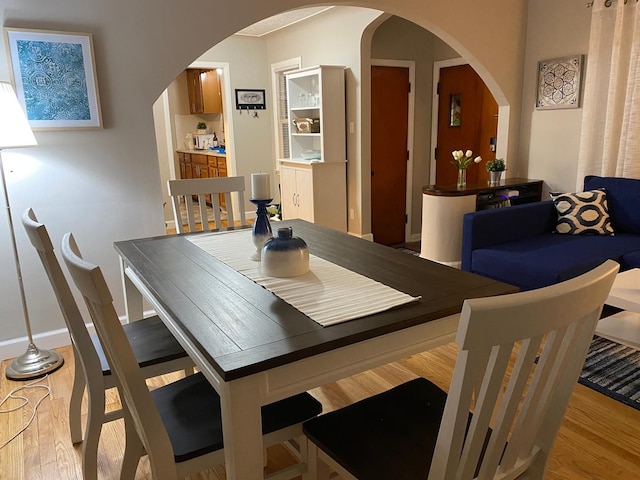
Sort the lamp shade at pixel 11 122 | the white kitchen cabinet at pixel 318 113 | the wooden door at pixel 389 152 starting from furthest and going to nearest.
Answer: the wooden door at pixel 389 152, the white kitchen cabinet at pixel 318 113, the lamp shade at pixel 11 122

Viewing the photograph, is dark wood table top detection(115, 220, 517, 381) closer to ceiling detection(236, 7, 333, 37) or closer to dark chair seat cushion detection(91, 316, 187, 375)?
dark chair seat cushion detection(91, 316, 187, 375)

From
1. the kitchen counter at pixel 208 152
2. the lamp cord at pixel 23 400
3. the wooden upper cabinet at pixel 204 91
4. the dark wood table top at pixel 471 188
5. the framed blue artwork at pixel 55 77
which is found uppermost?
the wooden upper cabinet at pixel 204 91

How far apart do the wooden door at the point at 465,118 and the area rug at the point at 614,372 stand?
8.31 ft

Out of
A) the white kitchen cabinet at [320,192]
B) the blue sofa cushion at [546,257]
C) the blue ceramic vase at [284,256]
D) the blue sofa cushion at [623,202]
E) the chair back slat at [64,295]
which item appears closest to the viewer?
the chair back slat at [64,295]

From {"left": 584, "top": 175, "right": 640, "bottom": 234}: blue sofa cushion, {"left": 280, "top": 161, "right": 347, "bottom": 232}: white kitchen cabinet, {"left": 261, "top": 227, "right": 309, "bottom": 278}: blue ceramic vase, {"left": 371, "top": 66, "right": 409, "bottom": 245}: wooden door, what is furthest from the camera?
{"left": 371, "top": 66, "right": 409, "bottom": 245}: wooden door

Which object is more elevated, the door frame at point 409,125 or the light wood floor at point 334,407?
the door frame at point 409,125

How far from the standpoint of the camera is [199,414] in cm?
147

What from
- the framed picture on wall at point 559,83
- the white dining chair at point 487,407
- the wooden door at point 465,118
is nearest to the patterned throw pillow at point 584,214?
the framed picture on wall at point 559,83

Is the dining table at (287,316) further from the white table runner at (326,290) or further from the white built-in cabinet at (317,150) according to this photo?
the white built-in cabinet at (317,150)

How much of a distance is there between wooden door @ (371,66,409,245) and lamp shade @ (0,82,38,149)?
3.53m

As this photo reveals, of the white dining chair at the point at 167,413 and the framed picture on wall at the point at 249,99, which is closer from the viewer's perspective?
the white dining chair at the point at 167,413

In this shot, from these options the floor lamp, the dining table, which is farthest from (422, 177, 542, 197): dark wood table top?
the floor lamp

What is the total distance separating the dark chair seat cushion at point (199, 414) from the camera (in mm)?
1347

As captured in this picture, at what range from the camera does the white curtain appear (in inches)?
141
